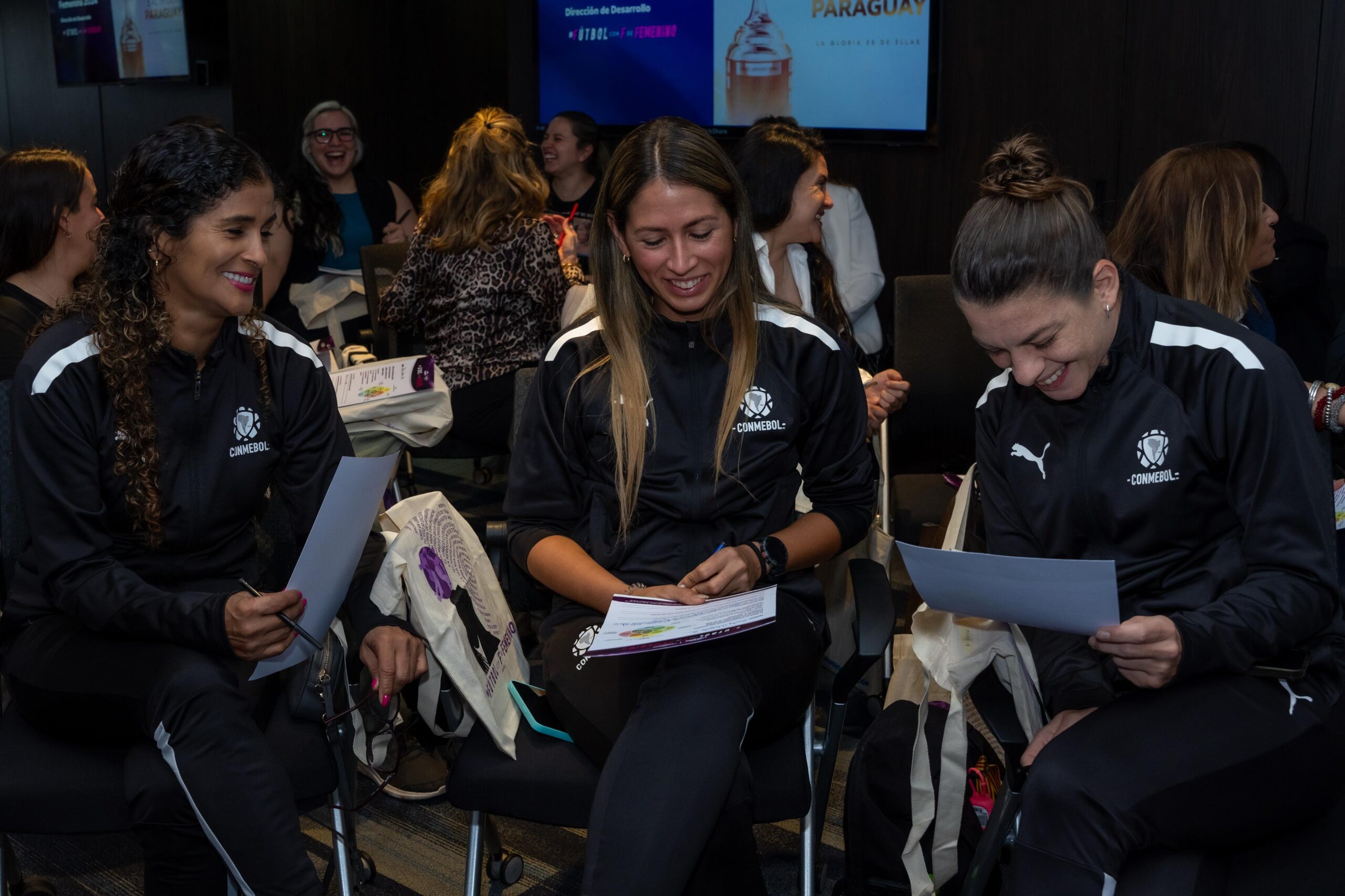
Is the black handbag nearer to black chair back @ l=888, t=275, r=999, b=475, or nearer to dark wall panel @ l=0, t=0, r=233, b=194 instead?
black chair back @ l=888, t=275, r=999, b=475

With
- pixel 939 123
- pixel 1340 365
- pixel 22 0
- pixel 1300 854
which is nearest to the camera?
pixel 1300 854

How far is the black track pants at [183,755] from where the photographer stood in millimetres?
1675

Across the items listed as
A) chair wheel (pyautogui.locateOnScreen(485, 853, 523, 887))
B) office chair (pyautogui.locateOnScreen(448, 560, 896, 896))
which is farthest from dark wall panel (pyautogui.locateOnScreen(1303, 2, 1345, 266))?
chair wheel (pyautogui.locateOnScreen(485, 853, 523, 887))

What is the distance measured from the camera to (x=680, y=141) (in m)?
2.00

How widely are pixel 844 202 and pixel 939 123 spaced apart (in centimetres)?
86

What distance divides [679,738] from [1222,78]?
3.54 meters

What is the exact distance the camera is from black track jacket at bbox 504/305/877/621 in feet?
6.68

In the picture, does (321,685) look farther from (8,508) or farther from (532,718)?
(8,508)

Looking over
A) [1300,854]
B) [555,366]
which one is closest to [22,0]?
[555,366]

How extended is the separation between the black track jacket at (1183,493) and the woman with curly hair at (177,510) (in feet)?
3.36

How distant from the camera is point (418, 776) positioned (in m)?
2.69

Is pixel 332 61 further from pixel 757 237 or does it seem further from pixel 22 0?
pixel 757 237

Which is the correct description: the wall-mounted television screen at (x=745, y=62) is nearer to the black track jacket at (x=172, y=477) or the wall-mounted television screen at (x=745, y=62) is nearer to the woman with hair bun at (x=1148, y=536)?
the woman with hair bun at (x=1148, y=536)

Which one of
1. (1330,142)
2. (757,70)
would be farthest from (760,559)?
(757,70)
